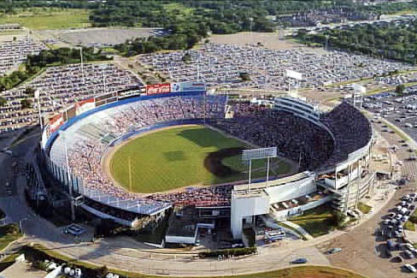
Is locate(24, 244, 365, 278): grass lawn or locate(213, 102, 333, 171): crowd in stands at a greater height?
locate(213, 102, 333, 171): crowd in stands

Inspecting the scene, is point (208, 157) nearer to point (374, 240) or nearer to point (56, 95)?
point (374, 240)

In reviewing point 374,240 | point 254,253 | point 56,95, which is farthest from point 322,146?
point 56,95

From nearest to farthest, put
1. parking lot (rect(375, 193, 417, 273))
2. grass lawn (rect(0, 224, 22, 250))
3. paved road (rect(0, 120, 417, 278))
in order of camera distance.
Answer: paved road (rect(0, 120, 417, 278)) < parking lot (rect(375, 193, 417, 273)) < grass lawn (rect(0, 224, 22, 250))

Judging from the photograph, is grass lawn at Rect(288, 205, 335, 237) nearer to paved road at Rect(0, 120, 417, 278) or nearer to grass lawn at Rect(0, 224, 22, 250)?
paved road at Rect(0, 120, 417, 278)

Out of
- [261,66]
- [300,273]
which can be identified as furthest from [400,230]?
[261,66]

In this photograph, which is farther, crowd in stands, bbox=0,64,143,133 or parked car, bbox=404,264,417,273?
crowd in stands, bbox=0,64,143,133

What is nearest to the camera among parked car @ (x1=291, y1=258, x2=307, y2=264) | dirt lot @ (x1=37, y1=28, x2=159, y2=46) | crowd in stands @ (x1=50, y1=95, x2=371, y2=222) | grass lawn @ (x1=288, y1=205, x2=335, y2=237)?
parked car @ (x1=291, y1=258, x2=307, y2=264)

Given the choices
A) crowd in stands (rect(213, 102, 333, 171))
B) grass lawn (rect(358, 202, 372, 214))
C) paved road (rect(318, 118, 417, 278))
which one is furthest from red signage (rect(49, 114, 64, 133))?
grass lawn (rect(358, 202, 372, 214))
